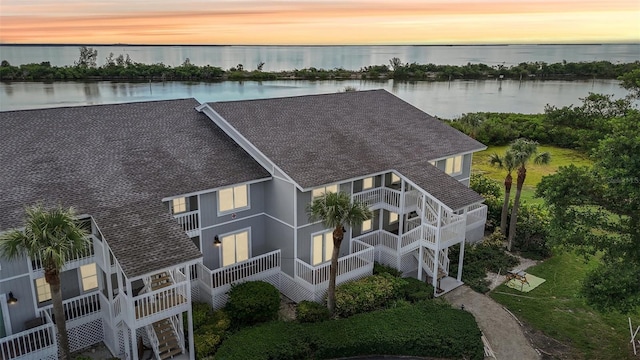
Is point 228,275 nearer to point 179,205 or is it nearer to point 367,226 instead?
point 179,205

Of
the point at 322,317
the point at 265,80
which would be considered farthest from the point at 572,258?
the point at 265,80

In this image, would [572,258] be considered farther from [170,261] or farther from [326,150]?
[170,261]

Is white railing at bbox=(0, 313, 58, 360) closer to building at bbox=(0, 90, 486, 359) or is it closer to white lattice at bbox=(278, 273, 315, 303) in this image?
building at bbox=(0, 90, 486, 359)

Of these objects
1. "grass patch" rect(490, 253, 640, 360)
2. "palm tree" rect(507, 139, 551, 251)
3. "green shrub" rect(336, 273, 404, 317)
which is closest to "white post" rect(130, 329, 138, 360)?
"green shrub" rect(336, 273, 404, 317)

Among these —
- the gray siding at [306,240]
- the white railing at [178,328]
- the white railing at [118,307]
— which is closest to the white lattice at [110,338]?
the white railing at [118,307]

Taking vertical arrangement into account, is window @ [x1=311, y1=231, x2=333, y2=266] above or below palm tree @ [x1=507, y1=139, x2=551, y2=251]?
below

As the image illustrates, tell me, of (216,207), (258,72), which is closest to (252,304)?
(216,207)
